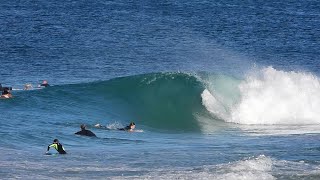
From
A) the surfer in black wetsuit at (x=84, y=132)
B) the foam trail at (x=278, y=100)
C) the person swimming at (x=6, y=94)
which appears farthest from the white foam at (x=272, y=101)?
the surfer in black wetsuit at (x=84, y=132)

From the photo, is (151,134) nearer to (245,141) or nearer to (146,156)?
(245,141)

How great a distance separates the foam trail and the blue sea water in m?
0.08

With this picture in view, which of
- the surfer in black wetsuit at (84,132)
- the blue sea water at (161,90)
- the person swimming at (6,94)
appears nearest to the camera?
the blue sea water at (161,90)

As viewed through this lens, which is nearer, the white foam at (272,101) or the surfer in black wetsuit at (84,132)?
the surfer in black wetsuit at (84,132)

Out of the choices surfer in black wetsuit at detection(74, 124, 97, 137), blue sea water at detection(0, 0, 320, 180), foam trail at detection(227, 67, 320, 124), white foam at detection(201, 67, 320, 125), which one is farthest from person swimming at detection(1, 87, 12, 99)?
foam trail at detection(227, 67, 320, 124)

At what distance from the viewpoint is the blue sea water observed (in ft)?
109

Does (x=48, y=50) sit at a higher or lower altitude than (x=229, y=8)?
lower

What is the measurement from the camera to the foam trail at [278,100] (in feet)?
162

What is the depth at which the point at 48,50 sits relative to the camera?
74.1m

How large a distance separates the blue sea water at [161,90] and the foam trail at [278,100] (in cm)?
8

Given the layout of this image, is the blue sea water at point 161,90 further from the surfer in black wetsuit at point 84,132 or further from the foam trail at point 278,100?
the surfer in black wetsuit at point 84,132

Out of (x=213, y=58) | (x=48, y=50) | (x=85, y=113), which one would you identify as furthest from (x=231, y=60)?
(x=85, y=113)

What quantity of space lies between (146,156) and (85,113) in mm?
13573

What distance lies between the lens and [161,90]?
52906 mm
